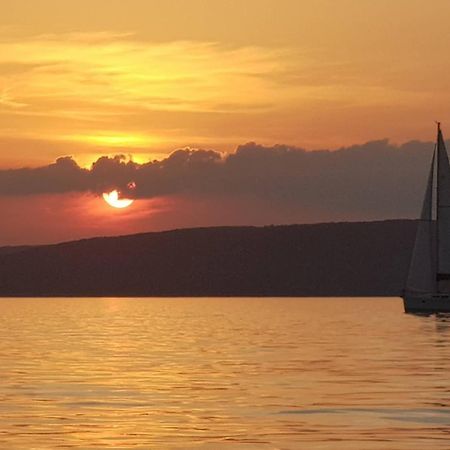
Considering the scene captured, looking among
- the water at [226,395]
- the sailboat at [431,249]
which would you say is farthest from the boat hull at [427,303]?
the water at [226,395]

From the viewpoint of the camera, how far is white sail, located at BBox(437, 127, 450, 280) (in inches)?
5113

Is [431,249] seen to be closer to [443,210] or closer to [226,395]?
[443,210]

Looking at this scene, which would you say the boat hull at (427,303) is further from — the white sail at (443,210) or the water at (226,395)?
the water at (226,395)

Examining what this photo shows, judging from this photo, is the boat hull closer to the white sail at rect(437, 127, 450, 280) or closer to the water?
the white sail at rect(437, 127, 450, 280)

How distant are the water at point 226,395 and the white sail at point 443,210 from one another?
44.9 metres

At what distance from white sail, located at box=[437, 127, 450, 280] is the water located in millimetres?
44887

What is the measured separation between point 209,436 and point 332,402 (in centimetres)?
892

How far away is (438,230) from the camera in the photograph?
132500 mm

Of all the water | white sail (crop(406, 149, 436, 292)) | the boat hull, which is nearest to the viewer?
the water

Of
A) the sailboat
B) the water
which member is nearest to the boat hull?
the sailboat

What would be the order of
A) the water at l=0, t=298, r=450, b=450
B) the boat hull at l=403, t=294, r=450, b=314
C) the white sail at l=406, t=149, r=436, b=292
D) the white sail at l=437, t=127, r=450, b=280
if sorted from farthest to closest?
1. the white sail at l=406, t=149, r=436, b=292
2. the white sail at l=437, t=127, r=450, b=280
3. the boat hull at l=403, t=294, r=450, b=314
4. the water at l=0, t=298, r=450, b=450

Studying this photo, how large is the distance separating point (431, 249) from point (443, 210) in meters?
3.95

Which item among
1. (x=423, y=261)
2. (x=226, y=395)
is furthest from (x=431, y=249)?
(x=226, y=395)

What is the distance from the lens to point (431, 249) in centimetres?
13288
